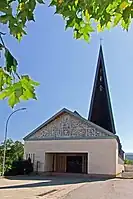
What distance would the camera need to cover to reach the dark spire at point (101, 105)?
41.6 metres

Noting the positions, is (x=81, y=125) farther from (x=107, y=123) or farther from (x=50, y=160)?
(x=107, y=123)

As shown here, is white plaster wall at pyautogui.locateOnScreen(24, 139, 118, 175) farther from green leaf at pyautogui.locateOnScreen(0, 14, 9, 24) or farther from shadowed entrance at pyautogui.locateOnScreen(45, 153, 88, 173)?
green leaf at pyautogui.locateOnScreen(0, 14, 9, 24)

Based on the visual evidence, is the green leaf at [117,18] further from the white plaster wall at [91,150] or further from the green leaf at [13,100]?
the white plaster wall at [91,150]

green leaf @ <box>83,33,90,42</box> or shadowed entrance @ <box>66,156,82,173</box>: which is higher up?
green leaf @ <box>83,33,90,42</box>

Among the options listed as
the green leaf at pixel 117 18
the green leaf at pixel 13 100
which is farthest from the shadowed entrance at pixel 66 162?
the green leaf at pixel 13 100

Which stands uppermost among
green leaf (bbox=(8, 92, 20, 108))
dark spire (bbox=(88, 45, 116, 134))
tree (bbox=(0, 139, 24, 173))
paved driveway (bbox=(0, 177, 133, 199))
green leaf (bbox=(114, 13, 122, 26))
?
dark spire (bbox=(88, 45, 116, 134))

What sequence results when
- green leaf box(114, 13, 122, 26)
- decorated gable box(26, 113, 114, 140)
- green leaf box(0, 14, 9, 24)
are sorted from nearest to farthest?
green leaf box(0, 14, 9, 24)
green leaf box(114, 13, 122, 26)
decorated gable box(26, 113, 114, 140)

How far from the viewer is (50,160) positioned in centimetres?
3559

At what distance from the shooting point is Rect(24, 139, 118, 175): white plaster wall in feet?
103

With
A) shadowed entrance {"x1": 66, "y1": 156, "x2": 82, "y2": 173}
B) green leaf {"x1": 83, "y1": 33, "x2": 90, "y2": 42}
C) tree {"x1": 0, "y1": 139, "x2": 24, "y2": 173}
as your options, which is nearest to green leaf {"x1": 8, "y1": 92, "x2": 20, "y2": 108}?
green leaf {"x1": 83, "y1": 33, "x2": 90, "y2": 42}

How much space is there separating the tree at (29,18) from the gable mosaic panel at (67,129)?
1211 inches

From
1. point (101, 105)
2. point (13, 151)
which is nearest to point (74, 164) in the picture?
point (13, 151)

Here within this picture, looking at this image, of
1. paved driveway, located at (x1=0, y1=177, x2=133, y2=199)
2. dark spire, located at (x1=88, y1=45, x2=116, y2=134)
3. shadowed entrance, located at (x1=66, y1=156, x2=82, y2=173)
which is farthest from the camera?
dark spire, located at (x1=88, y1=45, x2=116, y2=134)

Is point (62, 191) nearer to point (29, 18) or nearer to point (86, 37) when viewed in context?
point (86, 37)
